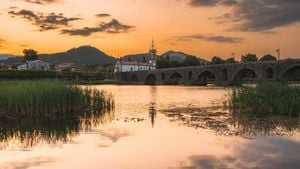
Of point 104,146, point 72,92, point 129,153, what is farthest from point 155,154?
point 72,92

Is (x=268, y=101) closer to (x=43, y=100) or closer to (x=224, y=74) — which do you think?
(x=43, y=100)

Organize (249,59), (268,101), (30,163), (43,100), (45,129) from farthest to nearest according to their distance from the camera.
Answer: (249,59), (268,101), (43,100), (45,129), (30,163)

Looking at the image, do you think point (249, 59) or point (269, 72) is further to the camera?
point (249, 59)

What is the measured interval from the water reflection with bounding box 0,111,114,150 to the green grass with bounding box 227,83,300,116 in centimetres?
894

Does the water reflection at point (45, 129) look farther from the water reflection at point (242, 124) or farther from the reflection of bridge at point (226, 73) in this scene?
the reflection of bridge at point (226, 73)

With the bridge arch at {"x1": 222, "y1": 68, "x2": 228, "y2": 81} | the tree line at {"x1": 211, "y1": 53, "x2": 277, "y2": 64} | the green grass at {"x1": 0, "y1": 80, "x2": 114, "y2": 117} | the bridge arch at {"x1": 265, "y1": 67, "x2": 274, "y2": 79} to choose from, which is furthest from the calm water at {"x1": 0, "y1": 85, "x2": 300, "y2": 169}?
the tree line at {"x1": 211, "y1": 53, "x2": 277, "y2": 64}

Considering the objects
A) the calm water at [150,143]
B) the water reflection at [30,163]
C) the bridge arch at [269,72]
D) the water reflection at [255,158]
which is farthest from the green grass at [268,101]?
the bridge arch at [269,72]

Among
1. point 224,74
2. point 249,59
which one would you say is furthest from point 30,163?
point 249,59

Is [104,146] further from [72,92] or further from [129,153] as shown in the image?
[72,92]

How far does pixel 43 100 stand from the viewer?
27.6 m

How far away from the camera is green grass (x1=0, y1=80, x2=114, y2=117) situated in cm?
2566

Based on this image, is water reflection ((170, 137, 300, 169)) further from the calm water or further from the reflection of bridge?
the reflection of bridge

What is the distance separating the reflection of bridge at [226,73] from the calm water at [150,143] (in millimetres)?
39078

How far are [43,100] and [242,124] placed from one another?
12.6 metres
